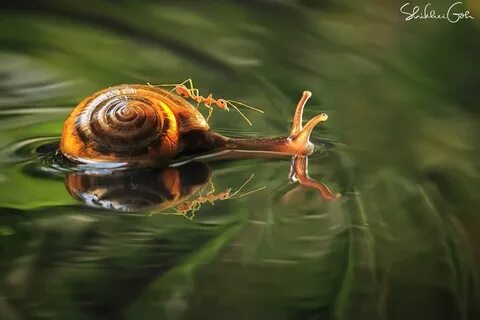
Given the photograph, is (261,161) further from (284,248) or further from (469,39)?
(469,39)

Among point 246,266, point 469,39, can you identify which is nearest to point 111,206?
point 246,266
